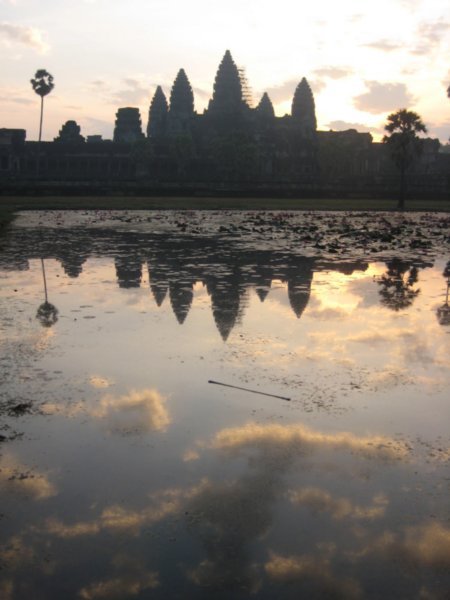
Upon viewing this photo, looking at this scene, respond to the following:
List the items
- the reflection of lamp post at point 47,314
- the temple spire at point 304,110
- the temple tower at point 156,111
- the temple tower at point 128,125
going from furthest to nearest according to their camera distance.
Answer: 1. the temple tower at point 156,111
2. the temple tower at point 128,125
3. the temple spire at point 304,110
4. the reflection of lamp post at point 47,314

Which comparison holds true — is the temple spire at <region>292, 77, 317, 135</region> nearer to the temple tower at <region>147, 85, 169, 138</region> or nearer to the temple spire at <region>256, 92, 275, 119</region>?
the temple spire at <region>256, 92, 275, 119</region>

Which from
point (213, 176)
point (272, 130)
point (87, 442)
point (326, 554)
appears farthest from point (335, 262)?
point (272, 130)

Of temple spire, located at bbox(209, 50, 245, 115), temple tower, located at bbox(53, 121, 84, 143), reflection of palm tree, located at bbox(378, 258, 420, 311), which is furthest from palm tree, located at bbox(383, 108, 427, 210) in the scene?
temple tower, located at bbox(53, 121, 84, 143)

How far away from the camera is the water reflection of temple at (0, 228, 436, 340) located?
10.5 m

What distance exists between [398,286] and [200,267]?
4140 millimetres

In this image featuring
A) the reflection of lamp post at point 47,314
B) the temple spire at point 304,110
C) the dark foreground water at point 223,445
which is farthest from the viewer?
the temple spire at point 304,110

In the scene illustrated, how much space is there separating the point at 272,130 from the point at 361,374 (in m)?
98.5

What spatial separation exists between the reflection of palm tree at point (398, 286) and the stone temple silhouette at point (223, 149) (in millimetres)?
61229

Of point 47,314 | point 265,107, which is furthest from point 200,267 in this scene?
point 265,107

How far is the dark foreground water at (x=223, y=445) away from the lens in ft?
11.2

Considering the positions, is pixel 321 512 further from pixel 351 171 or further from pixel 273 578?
pixel 351 171

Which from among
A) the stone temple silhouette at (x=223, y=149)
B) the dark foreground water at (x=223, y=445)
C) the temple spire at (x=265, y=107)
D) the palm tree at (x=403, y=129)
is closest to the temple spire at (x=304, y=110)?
the stone temple silhouette at (x=223, y=149)

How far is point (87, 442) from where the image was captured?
4.92 meters

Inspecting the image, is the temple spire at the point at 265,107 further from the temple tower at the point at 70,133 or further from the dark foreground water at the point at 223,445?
the dark foreground water at the point at 223,445
